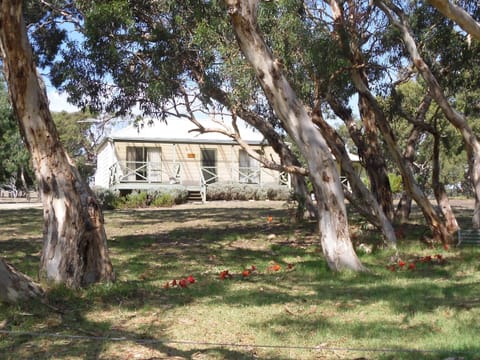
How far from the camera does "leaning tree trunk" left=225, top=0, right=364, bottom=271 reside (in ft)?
28.7

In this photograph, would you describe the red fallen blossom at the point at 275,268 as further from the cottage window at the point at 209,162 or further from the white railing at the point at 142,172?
the cottage window at the point at 209,162

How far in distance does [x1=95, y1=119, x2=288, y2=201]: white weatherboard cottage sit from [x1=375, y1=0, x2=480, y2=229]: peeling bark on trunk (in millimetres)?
20414

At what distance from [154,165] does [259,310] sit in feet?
89.0

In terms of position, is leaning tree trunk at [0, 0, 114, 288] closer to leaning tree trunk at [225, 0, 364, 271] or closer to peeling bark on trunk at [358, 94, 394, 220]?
leaning tree trunk at [225, 0, 364, 271]

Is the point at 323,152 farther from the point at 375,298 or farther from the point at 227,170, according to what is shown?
the point at 227,170

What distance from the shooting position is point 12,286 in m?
6.08

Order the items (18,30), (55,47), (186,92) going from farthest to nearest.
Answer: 1. (55,47)
2. (186,92)
3. (18,30)

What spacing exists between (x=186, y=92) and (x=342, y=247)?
600 centimetres

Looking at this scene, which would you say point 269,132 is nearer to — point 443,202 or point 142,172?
point 443,202

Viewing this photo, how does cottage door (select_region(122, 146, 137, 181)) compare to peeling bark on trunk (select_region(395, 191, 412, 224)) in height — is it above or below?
above

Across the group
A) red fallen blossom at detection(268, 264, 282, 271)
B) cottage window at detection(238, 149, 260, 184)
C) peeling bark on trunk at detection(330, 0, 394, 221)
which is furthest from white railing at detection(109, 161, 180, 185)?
red fallen blossom at detection(268, 264, 282, 271)

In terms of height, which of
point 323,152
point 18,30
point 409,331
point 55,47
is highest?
point 55,47

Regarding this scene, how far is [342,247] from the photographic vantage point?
884 centimetres

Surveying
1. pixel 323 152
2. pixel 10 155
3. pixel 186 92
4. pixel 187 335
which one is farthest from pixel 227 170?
pixel 187 335
